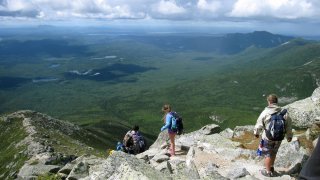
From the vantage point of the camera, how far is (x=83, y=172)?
37.5m

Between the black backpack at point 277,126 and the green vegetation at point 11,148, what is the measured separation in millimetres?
70423

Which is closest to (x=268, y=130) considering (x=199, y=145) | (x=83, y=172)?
(x=199, y=145)

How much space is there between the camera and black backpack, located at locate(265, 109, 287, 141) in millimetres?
23188

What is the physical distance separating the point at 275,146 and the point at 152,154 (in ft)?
46.1

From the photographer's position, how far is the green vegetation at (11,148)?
10164 centimetres

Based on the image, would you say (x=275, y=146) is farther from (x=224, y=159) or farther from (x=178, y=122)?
(x=178, y=122)

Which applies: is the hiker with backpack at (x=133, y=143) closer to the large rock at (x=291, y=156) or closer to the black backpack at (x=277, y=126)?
the large rock at (x=291, y=156)

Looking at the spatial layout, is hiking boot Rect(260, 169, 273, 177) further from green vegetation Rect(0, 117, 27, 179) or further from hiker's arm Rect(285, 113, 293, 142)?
→ green vegetation Rect(0, 117, 27, 179)

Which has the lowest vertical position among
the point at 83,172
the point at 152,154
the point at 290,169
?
the point at 83,172

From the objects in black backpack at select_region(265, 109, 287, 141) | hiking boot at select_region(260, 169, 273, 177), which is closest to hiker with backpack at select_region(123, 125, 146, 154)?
hiking boot at select_region(260, 169, 273, 177)

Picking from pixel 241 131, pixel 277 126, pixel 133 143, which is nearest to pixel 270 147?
pixel 277 126

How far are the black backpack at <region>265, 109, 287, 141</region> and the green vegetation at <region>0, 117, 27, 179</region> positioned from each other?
7042 centimetres

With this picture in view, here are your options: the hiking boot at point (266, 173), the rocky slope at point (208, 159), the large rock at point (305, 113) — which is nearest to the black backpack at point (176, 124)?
the rocky slope at point (208, 159)

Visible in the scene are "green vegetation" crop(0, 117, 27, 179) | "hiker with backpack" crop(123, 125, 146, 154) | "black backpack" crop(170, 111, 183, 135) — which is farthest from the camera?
Result: "green vegetation" crop(0, 117, 27, 179)
